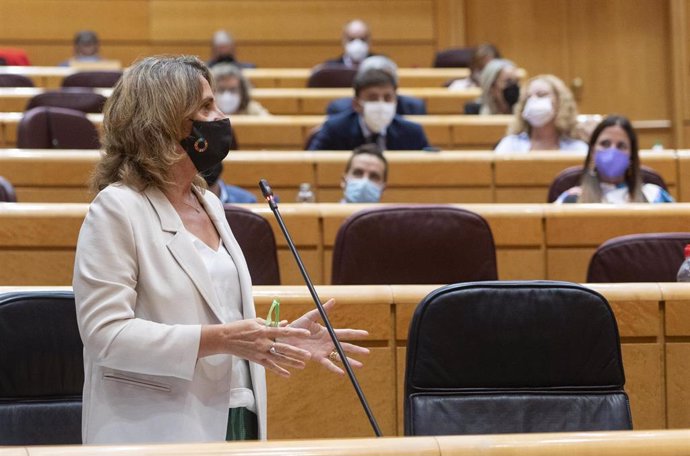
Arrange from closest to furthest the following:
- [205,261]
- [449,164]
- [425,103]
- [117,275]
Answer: [117,275]
[205,261]
[449,164]
[425,103]

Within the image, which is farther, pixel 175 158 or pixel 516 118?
pixel 516 118

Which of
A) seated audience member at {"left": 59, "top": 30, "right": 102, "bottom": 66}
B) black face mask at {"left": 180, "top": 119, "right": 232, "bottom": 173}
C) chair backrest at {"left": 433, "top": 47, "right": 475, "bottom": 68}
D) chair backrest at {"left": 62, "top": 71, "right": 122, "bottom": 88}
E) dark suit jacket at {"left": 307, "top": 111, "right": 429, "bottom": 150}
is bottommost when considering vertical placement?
black face mask at {"left": 180, "top": 119, "right": 232, "bottom": 173}

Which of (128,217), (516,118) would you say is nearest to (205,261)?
(128,217)

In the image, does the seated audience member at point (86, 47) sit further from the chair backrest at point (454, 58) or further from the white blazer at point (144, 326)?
the white blazer at point (144, 326)

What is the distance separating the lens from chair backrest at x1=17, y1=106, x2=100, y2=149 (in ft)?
14.6

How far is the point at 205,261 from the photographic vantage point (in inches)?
60.4

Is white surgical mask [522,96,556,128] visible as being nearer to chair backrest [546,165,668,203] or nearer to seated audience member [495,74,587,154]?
seated audience member [495,74,587,154]

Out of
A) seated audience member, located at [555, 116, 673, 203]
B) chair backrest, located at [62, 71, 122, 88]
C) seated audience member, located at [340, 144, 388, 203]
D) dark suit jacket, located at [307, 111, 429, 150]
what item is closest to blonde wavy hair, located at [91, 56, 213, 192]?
seated audience member, located at [340, 144, 388, 203]

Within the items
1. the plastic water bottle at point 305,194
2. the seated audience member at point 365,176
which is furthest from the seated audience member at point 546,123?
the plastic water bottle at point 305,194

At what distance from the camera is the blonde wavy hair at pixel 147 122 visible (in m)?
1.51

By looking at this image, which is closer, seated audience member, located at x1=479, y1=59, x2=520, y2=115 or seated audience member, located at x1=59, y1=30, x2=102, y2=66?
seated audience member, located at x1=479, y1=59, x2=520, y2=115

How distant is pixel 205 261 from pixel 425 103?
4.85 meters

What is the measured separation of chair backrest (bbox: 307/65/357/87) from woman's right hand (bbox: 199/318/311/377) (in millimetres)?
5315

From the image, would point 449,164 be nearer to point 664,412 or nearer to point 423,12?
point 664,412
